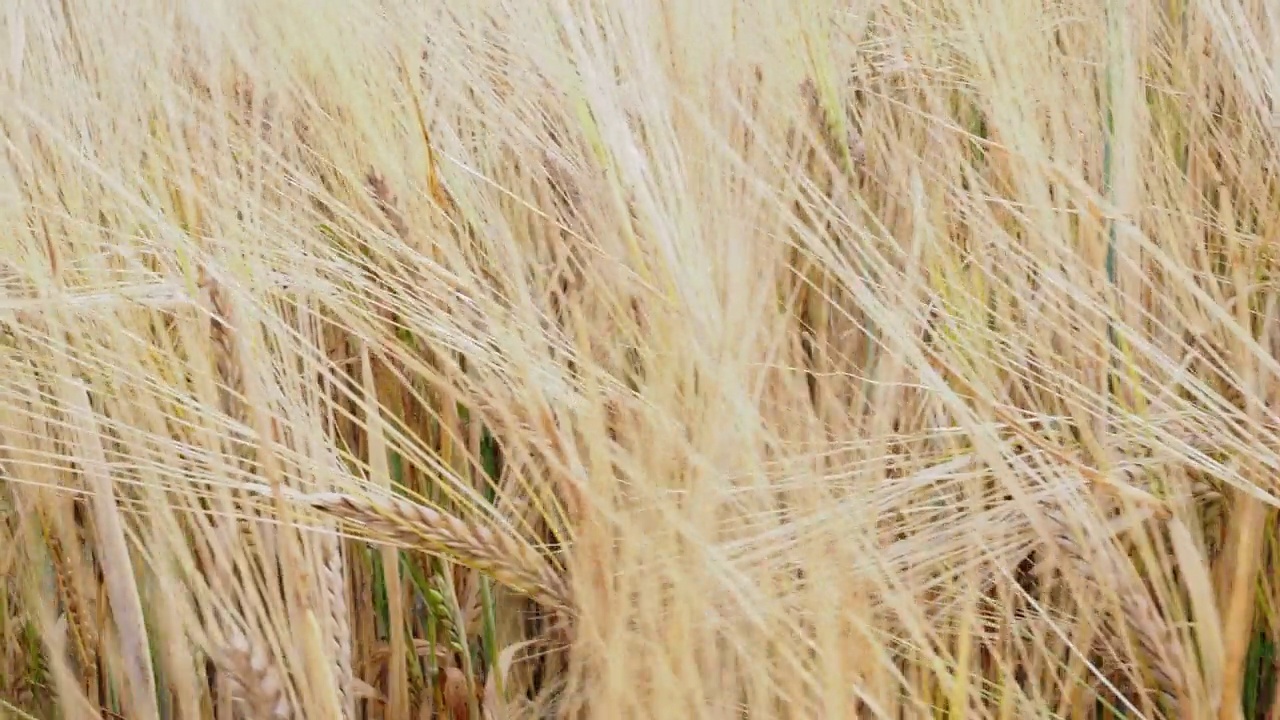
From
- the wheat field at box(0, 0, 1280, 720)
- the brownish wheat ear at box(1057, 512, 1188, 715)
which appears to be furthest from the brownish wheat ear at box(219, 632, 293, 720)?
the brownish wheat ear at box(1057, 512, 1188, 715)

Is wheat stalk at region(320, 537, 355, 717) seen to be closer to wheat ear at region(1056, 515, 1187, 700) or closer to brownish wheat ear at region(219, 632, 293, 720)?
brownish wheat ear at region(219, 632, 293, 720)

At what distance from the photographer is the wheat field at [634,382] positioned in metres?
0.43

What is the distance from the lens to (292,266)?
0.63 m

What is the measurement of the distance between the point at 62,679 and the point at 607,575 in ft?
0.67

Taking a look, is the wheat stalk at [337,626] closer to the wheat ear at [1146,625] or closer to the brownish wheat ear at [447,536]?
the brownish wheat ear at [447,536]

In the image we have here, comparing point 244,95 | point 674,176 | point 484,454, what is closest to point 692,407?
point 674,176

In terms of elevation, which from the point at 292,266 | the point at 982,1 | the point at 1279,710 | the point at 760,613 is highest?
the point at 982,1

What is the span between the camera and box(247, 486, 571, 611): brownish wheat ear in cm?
46

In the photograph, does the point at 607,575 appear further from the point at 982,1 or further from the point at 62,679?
the point at 982,1

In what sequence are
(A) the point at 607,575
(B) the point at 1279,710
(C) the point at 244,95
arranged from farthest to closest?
(C) the point at 244,95, (B) the point at 1279,710, (A) the point at 607,575

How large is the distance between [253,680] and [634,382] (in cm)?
35

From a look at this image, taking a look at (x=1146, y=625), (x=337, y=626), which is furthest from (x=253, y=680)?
(x=1146, y=625)

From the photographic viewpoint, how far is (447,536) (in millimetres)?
471

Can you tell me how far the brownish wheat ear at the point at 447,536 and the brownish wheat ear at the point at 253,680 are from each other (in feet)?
0.20
